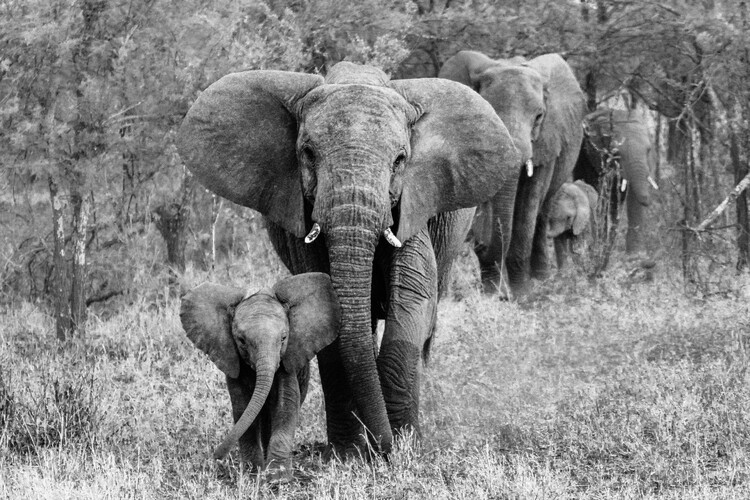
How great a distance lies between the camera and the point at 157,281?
41.2ft

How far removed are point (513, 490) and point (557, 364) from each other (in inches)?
148

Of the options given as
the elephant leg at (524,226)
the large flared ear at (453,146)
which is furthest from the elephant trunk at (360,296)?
the elephant leg at (524,226)

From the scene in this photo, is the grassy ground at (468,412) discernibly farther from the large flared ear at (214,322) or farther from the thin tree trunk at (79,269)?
the large flared ear at (214,322)

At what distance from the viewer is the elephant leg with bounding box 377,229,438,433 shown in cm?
779

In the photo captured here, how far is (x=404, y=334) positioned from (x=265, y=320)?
0.94m

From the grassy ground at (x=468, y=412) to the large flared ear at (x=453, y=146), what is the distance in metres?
1.33

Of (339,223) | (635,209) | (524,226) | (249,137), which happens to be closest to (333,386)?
(339,223)

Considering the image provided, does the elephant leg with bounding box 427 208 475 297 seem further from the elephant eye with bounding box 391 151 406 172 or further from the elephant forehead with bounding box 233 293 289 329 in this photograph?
the elephant forehead with bounding box 233 293 289 329

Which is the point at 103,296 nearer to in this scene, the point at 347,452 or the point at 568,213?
the point at 347,452

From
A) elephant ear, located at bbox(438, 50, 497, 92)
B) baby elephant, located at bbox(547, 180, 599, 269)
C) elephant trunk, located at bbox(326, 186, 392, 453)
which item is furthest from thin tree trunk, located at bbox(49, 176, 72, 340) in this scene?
baby elephant, located at bbox(547, 180, 599, 269)

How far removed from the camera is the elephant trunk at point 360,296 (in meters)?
7.30

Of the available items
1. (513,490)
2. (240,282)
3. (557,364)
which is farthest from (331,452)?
(240,282)

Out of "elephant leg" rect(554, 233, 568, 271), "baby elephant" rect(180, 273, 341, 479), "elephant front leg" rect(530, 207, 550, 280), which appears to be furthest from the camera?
"elephant leg" rect(554, 233, 568, 271)

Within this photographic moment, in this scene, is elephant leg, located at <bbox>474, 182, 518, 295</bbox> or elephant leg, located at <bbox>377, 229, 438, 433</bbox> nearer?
elephant leg, located at <bbox>377, 229, 438, 433</bbox>
